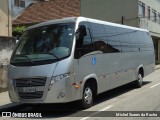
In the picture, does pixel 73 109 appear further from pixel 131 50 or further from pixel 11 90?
pixel 131 50

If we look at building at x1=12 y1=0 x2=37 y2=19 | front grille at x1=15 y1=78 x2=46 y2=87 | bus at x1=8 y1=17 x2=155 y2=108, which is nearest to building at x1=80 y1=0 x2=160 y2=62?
building at x1=12 y1=0 x2=37 y2=19

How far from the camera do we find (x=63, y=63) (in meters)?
9.54

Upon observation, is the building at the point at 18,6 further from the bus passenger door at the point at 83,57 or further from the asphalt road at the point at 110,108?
the bus passenger door at the point at 83,57

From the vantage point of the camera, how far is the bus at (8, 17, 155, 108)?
9453mm

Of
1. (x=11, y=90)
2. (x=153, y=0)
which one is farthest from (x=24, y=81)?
(x=153, y=0)

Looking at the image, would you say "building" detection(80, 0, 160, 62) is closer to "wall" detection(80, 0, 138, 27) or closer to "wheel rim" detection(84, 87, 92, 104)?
"wall" detection(80, 0, 138, 27)

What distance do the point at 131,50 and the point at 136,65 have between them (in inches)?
32.6

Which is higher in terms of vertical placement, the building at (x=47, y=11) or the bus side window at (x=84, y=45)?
the building at (x=47, y=11)

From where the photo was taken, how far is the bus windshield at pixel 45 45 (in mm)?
9766

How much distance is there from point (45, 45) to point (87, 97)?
1.95 m

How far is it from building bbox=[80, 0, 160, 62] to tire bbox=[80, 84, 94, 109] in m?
23.3

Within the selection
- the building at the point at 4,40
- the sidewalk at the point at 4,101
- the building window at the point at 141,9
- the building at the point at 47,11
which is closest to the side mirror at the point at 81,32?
the sidewalk at the point at 4,101

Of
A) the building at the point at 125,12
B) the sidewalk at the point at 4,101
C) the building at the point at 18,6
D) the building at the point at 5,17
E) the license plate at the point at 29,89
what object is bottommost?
the sidewalk at the point at 4,101

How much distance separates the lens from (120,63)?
13.1 meters
